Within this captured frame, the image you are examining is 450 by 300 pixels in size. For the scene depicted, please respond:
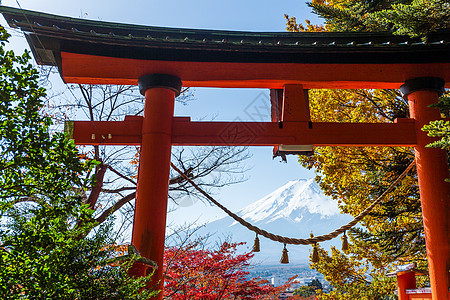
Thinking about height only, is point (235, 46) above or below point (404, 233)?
above

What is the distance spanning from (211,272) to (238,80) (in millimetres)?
4744

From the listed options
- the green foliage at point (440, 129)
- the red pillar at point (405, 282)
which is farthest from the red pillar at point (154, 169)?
the red pillar at point (405, 282)

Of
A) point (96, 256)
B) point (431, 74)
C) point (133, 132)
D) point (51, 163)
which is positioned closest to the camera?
point (51, 163)

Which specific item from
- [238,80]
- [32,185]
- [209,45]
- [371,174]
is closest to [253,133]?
[238,80]

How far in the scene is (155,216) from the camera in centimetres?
350

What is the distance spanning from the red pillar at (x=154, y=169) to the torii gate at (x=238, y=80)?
0.03ft

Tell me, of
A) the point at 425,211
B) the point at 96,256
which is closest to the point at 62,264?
the point at 96,256

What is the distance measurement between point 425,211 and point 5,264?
386 centimetres

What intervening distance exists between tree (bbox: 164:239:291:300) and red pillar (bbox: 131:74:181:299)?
3.46 meters

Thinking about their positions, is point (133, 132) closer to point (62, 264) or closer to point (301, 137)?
point (301, 137)

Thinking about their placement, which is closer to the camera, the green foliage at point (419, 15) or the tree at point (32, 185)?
the tree at point (32, 185)

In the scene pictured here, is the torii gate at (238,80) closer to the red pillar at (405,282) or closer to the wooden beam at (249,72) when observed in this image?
the wooden beam at (249,72)

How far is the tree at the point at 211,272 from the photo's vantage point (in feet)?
22.7

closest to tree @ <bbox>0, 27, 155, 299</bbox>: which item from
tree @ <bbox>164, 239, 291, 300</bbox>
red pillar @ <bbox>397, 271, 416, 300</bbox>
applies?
red pillar @ <bbox>397, 271, 416, 300</bbox>
